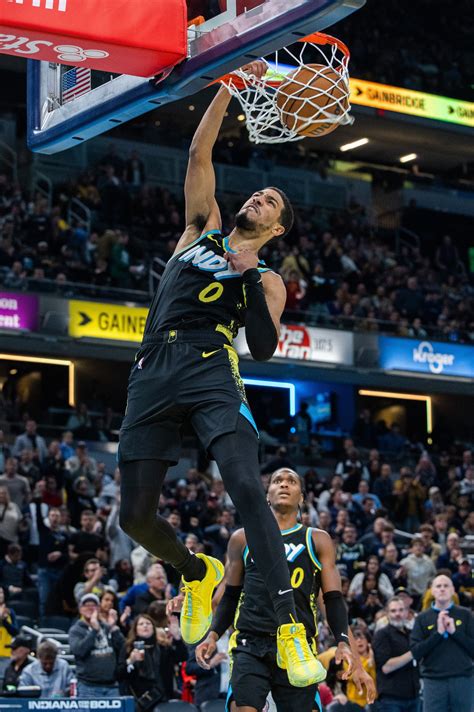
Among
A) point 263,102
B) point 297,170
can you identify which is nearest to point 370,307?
point 297,170

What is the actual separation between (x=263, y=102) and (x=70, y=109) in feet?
4.00

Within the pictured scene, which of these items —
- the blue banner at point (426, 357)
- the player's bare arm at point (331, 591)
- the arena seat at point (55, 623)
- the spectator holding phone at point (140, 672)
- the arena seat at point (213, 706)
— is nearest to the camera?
the player's bare arm at point (331, 591)

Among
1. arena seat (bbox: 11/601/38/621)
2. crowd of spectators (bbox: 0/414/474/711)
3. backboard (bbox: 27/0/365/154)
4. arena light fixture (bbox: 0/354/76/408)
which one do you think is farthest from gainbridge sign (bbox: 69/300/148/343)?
backboard (bbox: 27/0/365/154)

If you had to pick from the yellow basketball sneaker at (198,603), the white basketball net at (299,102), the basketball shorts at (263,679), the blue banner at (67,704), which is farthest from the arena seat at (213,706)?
the white basketball net at (299,102)

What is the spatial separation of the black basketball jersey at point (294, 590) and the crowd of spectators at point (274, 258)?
1778cm

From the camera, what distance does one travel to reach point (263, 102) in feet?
25.9

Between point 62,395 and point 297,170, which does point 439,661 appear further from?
point 297,170

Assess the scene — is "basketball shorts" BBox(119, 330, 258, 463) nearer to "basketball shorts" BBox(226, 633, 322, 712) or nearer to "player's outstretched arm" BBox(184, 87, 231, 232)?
"player's outstretched arm" BBox(184, 87, 231, 232)

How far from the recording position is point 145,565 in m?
17.0

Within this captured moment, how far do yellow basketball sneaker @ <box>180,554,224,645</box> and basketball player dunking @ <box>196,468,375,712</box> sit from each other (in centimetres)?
128

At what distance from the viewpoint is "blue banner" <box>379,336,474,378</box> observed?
3173cm

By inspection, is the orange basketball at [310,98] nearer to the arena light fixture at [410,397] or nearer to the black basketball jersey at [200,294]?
the black basketball jersey at [200,294]

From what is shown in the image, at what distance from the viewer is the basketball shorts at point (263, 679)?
8.64 m

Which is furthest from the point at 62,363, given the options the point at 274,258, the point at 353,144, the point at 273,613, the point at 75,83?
the point at 75,83
